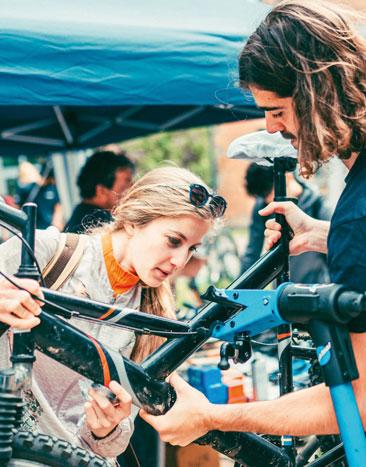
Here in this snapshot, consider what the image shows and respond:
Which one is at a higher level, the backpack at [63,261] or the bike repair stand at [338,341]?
the backpack at [63,261]

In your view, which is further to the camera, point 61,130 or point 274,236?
point 61,130

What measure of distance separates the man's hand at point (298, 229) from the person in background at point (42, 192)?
4.41 m

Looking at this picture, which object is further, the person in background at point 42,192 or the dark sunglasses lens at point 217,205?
the person in background at point 42,192

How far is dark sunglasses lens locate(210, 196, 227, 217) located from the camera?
258 cm

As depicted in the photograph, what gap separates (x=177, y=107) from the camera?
5.84m

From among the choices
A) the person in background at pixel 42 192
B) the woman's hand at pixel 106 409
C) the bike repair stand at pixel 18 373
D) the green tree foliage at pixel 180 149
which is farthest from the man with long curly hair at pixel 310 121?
the green tree foliage at pixel 180 149

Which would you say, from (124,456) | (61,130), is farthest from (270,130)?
(61,130)

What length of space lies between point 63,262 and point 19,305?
0.61 metres

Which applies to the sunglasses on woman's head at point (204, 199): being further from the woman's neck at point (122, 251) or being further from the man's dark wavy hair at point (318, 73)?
the man's dark wavy hair at point (318, 73)

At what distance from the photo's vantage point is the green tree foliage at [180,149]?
81.1ft

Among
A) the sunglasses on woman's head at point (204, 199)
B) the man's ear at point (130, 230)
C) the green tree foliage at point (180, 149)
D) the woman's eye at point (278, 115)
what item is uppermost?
the green tree foliage at point (180, 149)

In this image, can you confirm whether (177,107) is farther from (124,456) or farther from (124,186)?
(124,456)

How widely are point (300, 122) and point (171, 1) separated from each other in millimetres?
2323

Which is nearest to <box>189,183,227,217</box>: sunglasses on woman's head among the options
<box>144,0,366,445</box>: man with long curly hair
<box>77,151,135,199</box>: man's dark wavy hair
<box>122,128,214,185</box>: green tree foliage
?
<box>144,0,366,445</box>: man with long curly hair
